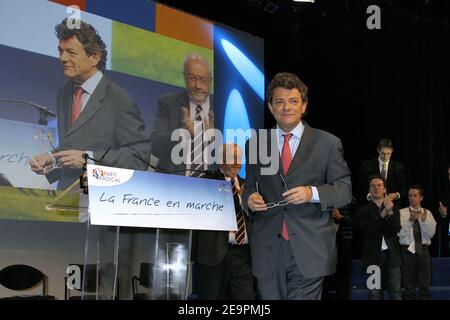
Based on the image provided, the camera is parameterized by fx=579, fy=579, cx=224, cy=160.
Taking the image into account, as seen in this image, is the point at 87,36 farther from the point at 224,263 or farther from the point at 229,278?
the point at 229,278

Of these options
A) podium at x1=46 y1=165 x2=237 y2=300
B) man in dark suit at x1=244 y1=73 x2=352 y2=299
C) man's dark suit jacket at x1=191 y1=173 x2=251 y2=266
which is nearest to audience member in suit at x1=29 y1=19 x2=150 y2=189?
man's dark suit jacket at x1=191 y1=173 x2=251 y2=266

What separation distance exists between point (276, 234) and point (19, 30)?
11.5 ft

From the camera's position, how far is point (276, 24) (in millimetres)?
8070

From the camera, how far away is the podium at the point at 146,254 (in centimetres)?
289

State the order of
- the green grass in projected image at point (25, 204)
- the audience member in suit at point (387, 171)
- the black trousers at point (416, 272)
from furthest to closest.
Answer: the audience member in suit at point (387, 171) < the black trousers at point (416, 272) < the green grass in projected image at point (25, 204)

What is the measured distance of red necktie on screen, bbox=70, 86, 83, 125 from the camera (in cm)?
538

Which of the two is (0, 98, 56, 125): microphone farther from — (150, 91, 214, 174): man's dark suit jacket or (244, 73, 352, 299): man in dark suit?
(244, 73, 352, 299): man in dark suit

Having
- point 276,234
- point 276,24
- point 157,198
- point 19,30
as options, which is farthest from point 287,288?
point 276,24

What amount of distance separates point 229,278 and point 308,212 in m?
2.29

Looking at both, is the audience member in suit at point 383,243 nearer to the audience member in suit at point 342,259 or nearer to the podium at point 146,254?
the audience member in suit at point 342,259

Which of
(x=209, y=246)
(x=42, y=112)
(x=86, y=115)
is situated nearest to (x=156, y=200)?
(x=209, y=246)

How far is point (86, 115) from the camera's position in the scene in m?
5.43

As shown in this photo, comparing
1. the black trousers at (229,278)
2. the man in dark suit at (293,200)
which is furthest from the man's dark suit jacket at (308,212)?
the black trousers at (229,278)

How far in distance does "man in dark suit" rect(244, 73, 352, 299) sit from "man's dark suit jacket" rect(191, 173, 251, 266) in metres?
1.73
